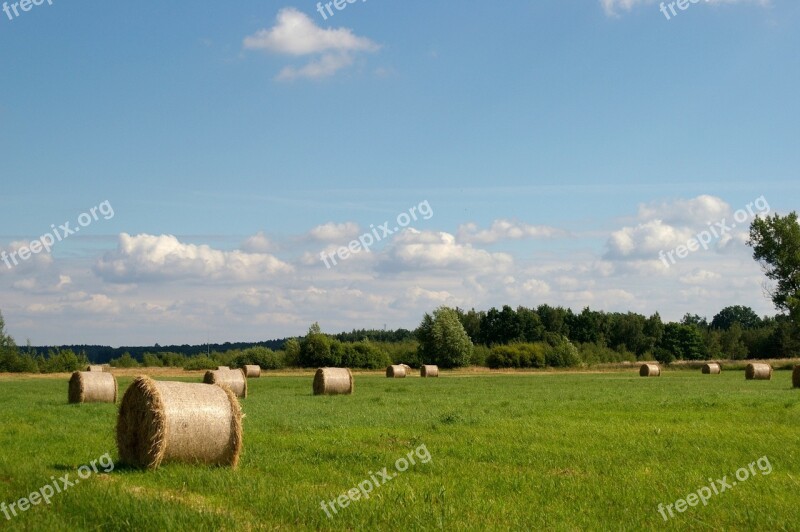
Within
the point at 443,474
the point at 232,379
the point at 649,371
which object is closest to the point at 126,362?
the point at 649,371

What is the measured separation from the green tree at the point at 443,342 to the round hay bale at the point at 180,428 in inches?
3342

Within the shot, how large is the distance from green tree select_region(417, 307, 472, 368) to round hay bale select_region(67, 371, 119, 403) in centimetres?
6952

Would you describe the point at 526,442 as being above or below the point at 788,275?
below

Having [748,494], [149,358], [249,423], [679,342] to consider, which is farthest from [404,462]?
[679,342]

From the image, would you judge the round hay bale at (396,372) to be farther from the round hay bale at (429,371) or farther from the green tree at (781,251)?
the green tree at (781,251)

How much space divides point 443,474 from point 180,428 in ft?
14.5

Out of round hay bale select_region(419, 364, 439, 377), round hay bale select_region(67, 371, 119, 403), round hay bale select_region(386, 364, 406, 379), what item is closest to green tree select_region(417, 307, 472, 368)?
round hay bale select_region(419, 364, 439, 377)

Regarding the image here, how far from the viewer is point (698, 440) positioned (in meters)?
16.6

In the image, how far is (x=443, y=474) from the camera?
40.8ft

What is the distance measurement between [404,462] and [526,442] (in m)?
3.78

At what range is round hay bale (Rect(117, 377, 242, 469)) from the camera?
1299 centimetres

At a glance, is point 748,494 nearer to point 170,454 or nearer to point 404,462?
point 404,462

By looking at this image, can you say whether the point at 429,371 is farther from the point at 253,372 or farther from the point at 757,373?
the point at 757,373

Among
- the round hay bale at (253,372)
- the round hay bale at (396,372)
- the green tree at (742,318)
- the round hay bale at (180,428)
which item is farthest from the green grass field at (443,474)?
the green tree at (742,318)
